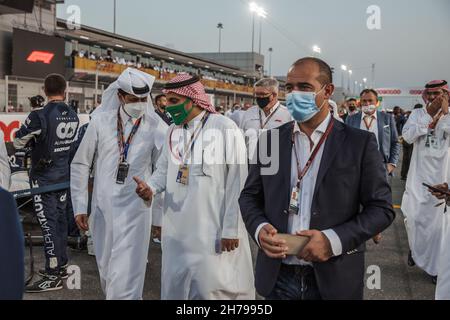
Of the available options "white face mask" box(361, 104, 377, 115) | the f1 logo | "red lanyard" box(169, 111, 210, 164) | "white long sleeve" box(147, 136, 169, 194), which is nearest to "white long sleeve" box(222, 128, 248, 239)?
"red lanyard" box(169, 111, 210, 164)

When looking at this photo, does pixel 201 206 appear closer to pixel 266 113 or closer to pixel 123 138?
pixel 123 138

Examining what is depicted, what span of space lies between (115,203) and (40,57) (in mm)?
25393

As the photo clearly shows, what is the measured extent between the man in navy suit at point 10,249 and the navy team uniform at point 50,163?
3965 millimetres

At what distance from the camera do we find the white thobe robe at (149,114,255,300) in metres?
3.40

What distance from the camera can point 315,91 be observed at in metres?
2.52

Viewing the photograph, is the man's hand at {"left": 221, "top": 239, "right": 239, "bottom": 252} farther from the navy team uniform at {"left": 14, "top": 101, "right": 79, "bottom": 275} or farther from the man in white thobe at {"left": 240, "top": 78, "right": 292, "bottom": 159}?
the man in white thobe at {"left": 240, "top": 78, "right": 292, "bottom": 159}

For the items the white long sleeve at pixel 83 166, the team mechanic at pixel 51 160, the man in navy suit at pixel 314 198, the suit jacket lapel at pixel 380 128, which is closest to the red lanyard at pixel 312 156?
the man in navy suit at pixel 314 198

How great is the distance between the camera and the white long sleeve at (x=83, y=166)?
13.9 ft

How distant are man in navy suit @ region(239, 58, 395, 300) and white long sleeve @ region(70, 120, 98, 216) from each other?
6.67 ft

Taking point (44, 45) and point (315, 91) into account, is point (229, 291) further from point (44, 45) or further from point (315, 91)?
point (44, 45)

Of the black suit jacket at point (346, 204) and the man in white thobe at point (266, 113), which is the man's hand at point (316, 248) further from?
the man in white thobe at point (266, 113)

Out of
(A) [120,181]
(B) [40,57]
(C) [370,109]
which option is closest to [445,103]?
(C) [370,109]
